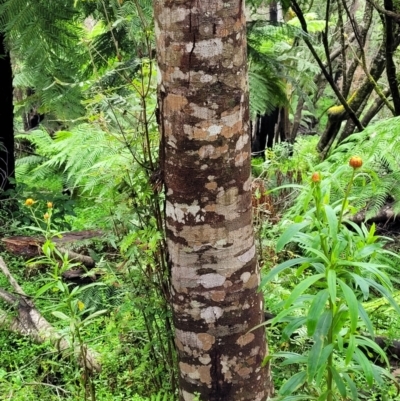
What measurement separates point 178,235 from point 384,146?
228 cm

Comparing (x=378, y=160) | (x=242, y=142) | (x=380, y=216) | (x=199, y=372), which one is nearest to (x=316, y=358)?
(x=199, y=372)

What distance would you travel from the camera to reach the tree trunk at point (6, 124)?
479cm

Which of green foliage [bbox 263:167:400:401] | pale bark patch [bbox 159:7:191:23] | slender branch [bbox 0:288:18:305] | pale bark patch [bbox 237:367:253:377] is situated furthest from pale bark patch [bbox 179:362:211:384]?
slender branch [bbox 0:288:18:305]

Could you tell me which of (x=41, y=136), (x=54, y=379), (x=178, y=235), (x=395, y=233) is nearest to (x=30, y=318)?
(x=54, y=379)

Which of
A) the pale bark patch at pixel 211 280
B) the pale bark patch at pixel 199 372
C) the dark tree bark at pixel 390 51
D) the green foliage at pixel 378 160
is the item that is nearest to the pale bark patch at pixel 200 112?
the pale bark patch at pixel 211 280

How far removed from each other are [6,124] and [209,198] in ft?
13.3

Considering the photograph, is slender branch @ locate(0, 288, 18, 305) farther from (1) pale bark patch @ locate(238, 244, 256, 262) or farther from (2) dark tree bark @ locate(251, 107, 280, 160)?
(2) dark tree bark @ locate(251, 107, 280, 160)

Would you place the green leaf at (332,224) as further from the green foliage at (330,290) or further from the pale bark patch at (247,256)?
Result: the pale bark patch at (247,256)

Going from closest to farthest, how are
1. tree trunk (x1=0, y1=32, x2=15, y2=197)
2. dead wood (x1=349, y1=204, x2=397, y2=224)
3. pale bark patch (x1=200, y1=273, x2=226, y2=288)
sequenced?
pale bark patch (x1=200, y1=273, x2=226, y2=288) < dead wood (x1=349, y1=204, x2=397, y2=224) < tree trunk (x1=0, y1=32, x2=15, y2=197)

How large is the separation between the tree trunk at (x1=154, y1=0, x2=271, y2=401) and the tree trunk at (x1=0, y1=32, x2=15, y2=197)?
11.6 feet

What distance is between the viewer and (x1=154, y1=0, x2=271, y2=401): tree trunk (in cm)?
146

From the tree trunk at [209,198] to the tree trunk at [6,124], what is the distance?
3537mm

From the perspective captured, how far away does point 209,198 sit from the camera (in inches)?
61.6

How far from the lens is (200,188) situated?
1556 millimetres
